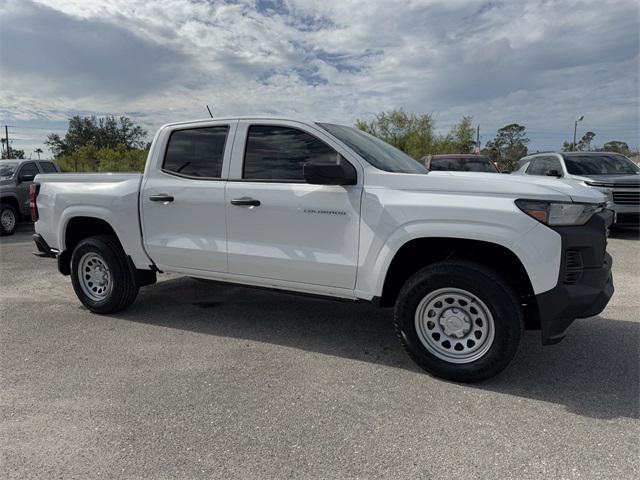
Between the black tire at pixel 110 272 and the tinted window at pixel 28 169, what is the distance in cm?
892

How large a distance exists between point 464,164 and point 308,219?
9.19m

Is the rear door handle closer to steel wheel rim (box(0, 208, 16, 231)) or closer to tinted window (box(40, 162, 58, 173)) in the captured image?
steel wheel rim (box(0, 208, 16, 231))

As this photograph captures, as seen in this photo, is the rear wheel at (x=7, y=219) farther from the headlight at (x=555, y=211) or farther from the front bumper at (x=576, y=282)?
the front bumper at (x=576, y=282)

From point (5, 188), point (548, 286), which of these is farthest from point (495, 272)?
point (5, 188)

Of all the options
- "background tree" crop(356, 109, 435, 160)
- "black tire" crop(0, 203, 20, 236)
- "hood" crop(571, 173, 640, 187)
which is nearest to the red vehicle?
"hood" crop(571, 173, 640, 187)

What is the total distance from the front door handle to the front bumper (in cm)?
227

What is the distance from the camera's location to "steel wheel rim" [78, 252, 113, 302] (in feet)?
16.9

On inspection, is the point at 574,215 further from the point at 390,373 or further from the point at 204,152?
the point at 204,152

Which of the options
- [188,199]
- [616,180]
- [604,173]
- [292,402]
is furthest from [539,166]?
[292,402]

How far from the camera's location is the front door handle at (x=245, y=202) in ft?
13.4

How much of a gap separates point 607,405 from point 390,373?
1.43 m

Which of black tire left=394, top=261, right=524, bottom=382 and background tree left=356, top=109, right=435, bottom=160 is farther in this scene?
background tree left=356, top=109, right=435, bottom=160

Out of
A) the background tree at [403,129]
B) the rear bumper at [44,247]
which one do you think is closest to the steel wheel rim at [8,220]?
the rear bumper at [44,247]

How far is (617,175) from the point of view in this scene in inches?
407
